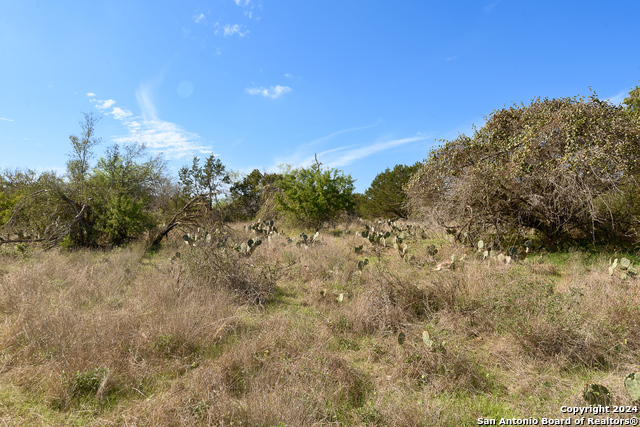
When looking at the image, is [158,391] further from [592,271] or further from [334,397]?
[592,271]

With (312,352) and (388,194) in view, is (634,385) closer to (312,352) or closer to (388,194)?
(312,352)

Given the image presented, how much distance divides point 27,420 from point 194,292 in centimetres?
229

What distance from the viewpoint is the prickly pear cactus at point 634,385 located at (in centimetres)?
244

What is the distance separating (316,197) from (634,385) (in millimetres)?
14442

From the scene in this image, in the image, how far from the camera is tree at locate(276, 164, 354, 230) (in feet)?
53.6

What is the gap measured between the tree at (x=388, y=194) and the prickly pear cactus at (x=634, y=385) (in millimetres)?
20498

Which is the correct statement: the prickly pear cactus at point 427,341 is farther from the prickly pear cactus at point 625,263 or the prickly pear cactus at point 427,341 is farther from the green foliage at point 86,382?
the prickly pear cactus at point 625,263

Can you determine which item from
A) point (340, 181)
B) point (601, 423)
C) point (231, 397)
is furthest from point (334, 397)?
point (340, 181)

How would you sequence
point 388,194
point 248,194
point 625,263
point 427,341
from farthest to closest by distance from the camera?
point 248,194
point 388,194
point 625,263
point 427,341

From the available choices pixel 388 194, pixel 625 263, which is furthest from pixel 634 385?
pixel 388 194

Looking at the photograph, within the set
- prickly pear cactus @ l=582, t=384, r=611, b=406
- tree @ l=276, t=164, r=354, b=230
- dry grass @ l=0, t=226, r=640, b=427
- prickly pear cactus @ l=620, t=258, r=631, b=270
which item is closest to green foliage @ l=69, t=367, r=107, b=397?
dry grass @ l=0, t=226, r=640, b=427

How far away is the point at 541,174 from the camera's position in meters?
7.47

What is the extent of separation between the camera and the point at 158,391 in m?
2.89

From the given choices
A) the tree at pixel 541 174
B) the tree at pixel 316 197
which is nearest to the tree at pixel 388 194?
the tree at pixel 316 197
